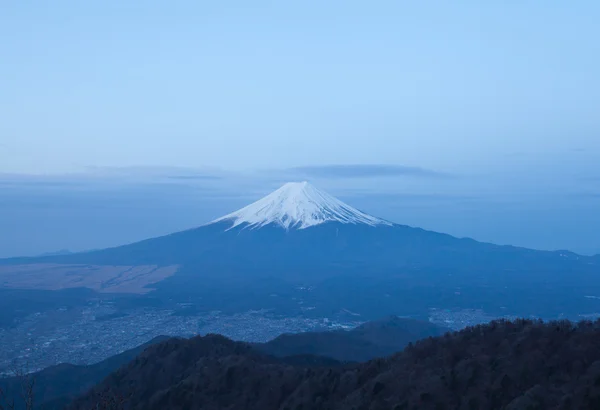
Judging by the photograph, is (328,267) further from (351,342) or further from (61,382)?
(61,382)

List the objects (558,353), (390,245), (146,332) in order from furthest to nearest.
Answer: (390,245) < (146,332) < (558,353)

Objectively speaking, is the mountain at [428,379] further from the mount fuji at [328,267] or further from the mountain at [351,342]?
the mount fuji at [328,267]

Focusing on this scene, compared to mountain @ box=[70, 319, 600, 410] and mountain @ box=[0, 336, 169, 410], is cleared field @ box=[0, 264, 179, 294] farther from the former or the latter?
mountain @ box=[70, 319, 600, 410]

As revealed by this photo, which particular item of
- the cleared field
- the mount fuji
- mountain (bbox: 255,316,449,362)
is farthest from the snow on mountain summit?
mountain (bbox: 255,316,449,362)

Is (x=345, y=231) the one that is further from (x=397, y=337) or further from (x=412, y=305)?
(x=397, y=337)

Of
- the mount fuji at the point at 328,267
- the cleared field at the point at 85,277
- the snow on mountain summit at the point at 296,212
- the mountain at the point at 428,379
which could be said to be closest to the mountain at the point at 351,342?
the mountain at the point at 428,379

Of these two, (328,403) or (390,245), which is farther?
(390,245)

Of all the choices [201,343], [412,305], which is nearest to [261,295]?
[412,305]

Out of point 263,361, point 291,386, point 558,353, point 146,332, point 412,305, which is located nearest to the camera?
point 558,353
